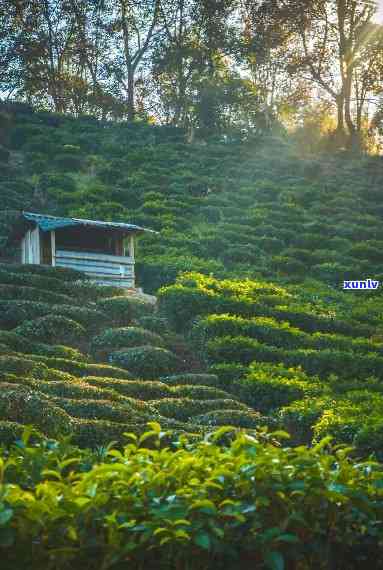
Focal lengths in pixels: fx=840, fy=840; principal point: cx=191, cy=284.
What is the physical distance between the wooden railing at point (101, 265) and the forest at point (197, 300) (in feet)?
4.44

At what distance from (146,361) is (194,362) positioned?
206 cm

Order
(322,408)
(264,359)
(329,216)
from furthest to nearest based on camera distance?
(329,216), (264,359), (322,408)

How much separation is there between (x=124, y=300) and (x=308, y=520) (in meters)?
18.0

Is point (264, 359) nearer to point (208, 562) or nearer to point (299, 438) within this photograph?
point (299, 438)

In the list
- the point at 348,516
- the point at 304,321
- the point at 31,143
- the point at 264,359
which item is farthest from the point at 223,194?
the point at 348,516

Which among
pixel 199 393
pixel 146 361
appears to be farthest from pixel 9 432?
pixel 146 361

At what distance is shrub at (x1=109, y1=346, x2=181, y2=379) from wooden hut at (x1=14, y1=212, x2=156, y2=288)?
26.7 feet

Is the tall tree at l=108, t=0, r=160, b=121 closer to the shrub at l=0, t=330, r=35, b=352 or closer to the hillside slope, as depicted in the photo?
the hillside slope

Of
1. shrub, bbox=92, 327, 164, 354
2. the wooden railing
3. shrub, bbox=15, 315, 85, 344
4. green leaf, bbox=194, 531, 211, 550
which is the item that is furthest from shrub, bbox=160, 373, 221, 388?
green leaf, bbox=194, 531, 211, 550

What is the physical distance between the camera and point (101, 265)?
28.4 metres

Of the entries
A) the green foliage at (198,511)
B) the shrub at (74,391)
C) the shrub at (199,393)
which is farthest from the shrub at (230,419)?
the green foliage at (198,511)

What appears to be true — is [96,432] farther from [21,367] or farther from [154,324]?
[154,324]

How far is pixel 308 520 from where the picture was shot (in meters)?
5.99

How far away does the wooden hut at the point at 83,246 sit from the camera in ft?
90.7
